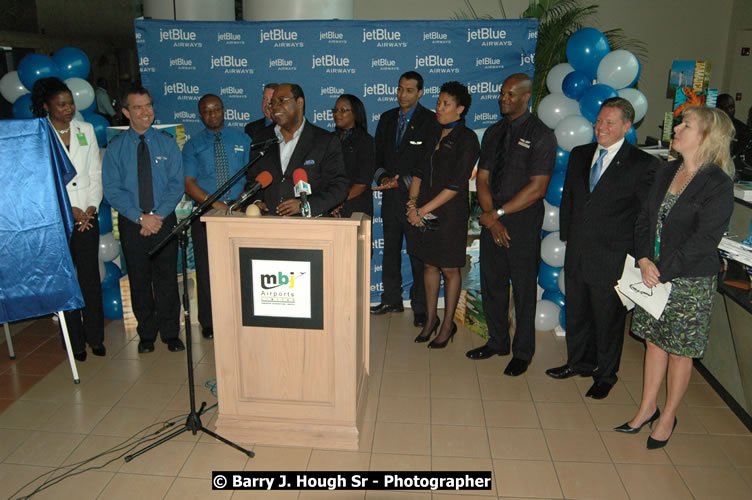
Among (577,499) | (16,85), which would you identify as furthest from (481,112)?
(16,85)

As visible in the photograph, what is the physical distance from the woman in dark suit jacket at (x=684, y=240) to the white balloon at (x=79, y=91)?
14.0 ft

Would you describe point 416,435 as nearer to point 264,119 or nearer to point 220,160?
point 220,160

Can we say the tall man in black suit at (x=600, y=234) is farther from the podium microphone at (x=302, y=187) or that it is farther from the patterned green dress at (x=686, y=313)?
the podium microphone at (x=302, y=187)

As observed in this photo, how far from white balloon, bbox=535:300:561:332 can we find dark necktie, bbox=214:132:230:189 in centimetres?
272

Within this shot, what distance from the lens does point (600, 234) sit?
352 centimetres

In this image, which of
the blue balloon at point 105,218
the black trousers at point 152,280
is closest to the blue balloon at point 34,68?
the blue balloon at point 105,218

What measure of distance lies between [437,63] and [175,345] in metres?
3.22

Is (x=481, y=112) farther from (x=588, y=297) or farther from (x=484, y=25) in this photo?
(x=588, y=297)

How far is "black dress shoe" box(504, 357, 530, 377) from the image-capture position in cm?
404

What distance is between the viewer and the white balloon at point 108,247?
4.90 m

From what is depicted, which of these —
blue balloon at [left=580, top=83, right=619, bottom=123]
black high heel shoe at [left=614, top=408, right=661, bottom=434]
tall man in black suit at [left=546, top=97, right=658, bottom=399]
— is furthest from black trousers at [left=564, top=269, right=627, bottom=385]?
blue balloon at [left=580, top=83, right=619, bottom=123]

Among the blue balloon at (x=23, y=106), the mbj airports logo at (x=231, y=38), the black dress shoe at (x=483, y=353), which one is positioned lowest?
the black dress shoe at (x=483, y=353)

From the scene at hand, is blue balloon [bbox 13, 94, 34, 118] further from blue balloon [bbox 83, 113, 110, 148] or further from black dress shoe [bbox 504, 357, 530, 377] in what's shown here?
black dress shoe [bbox 504, 357, 530, 377]

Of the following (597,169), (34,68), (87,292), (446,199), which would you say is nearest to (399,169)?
(446,199)
